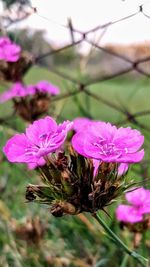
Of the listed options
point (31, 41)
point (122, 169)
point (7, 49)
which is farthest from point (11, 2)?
point (122, 169)

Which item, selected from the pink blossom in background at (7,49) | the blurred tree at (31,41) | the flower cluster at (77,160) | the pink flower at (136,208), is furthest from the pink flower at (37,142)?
the blurred tree at (31,41)

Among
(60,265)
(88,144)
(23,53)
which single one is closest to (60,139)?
(88,144)

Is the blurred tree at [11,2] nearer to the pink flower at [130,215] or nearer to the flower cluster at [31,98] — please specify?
the flower cluster at [31,98]

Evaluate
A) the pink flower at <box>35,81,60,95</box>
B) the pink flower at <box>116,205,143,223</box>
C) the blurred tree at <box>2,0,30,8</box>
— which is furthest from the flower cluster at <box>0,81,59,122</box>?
the pink flower at <box>116,205,143,223</box>

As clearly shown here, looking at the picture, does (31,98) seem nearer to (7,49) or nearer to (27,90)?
(27,90)

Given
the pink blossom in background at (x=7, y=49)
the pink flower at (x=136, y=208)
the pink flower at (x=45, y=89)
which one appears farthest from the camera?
the pink flower at (x=45, y=89)

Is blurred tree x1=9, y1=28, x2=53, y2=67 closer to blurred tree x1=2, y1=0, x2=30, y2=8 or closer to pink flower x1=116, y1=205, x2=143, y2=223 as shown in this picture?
blurred tree x1=2, y1=0, x2=30, y2=8
